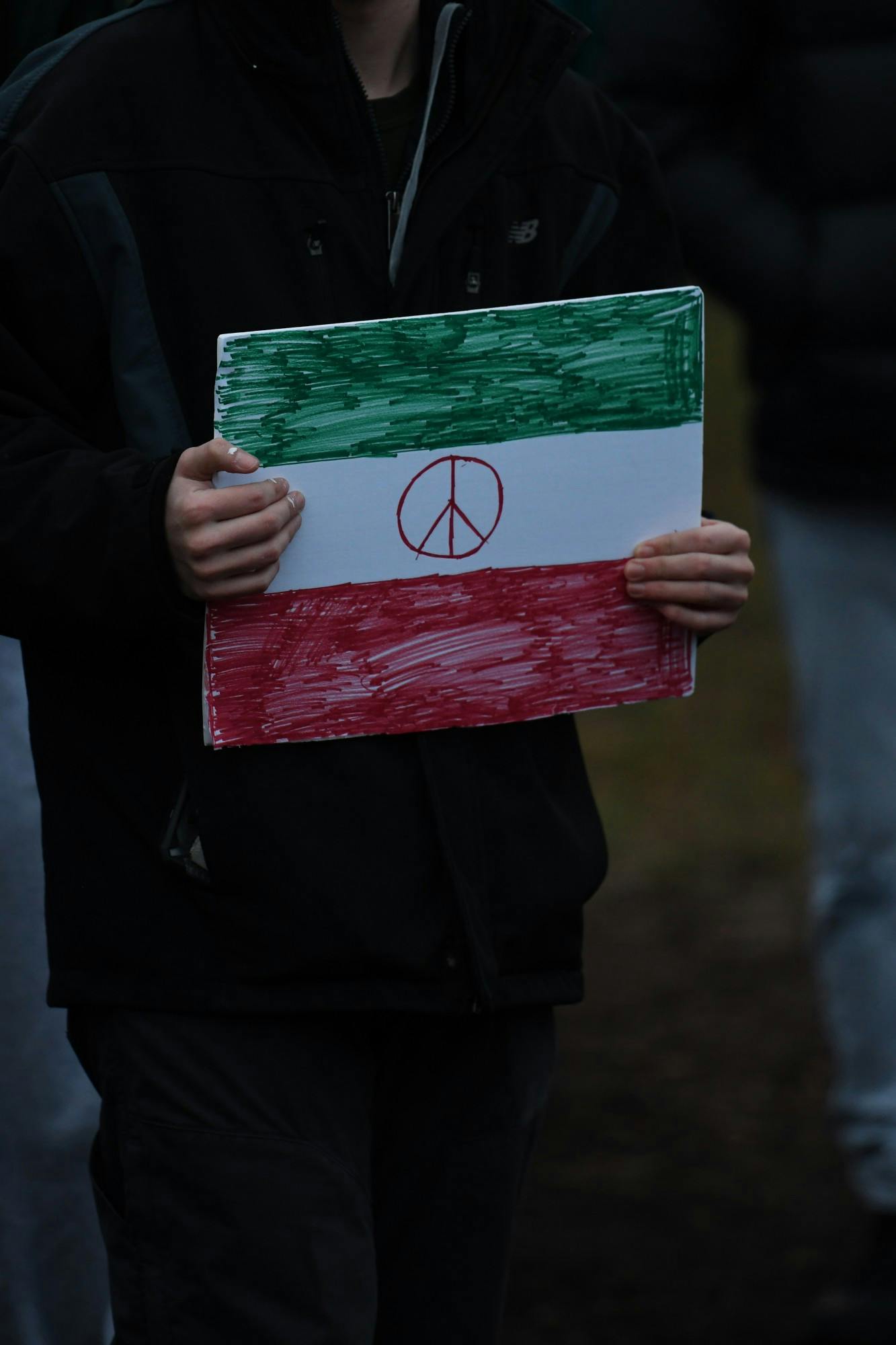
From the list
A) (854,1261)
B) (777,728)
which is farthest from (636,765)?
(854,1261)

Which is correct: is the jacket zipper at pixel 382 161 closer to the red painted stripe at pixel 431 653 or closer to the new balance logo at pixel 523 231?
the new balance logo at pixel 523 231

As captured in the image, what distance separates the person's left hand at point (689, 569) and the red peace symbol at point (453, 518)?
15 cm

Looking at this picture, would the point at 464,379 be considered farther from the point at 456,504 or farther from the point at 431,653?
the point at 431,653

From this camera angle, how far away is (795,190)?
3.53 meters

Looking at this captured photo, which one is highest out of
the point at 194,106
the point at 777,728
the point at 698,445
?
the point at 194,106

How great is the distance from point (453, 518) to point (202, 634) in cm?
26

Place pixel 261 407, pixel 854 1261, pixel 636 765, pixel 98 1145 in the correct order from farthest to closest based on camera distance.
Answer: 1. pixel 636 765
2. pixel 854 1261
3. pixel 98 1145
4. pixel 261 407

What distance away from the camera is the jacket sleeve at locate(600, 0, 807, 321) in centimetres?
351

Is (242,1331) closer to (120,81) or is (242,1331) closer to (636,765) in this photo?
(120,81)

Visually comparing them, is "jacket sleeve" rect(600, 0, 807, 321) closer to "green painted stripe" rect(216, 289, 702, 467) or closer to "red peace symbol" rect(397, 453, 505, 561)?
"green painted stripe" rect(216, 289, 702, 467)

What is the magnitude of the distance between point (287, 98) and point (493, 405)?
0.34 m

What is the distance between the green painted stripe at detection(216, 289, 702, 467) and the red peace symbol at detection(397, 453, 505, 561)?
0.02 m

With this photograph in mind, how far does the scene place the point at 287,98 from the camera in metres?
2.02

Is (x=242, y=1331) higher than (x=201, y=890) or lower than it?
lower
